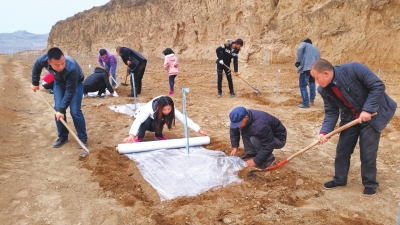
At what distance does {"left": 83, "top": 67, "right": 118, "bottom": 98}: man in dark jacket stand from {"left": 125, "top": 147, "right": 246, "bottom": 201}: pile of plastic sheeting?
A: 4830 mm

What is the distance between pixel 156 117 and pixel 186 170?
1.02m

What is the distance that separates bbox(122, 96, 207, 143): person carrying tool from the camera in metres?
4.48

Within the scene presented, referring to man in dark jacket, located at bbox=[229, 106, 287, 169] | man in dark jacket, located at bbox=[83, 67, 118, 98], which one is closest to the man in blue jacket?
man in dark jacket, located at bbox=[229, 106, 287, 169]

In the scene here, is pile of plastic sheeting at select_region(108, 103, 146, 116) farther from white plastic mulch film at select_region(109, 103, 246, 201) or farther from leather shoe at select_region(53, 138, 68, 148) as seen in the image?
white plastic mulch film at select_region(109, 103, 246, 201)

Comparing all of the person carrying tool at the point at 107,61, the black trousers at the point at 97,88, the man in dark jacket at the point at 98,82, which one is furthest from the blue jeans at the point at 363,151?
the person carrying tool at the point at 107,61

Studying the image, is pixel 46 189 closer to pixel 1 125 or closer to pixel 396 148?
pixel 1 125

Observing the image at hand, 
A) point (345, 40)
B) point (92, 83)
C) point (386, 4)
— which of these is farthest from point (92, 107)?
point (386, 4)

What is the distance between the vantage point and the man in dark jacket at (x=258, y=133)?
386 cm

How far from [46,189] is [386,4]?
1178cm

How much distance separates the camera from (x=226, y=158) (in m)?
4.38

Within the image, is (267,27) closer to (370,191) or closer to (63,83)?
(63,83)

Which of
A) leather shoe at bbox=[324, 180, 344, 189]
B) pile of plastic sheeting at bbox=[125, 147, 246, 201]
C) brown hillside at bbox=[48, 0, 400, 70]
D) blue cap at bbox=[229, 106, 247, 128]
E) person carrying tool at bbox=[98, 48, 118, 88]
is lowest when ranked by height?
leather shoe at bbox=[324, 180, 344, 189]

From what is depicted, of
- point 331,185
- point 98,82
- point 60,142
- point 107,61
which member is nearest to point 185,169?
point 331,185

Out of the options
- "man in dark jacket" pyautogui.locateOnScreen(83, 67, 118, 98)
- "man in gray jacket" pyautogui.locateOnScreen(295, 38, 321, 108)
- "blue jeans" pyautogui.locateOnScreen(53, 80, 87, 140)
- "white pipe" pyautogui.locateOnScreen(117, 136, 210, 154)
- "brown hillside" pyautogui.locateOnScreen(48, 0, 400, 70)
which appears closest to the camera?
"white pipe" pyautogui.locateOnScreen(117, 136, 210, 154)
